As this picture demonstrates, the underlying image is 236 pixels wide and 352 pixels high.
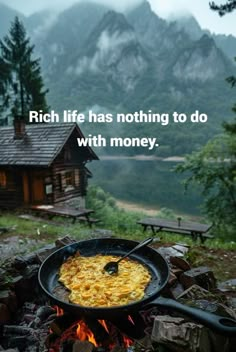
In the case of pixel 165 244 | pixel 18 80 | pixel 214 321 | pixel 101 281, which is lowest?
pixel 165 244

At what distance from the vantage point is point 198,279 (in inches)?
166

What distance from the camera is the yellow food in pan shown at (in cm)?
333

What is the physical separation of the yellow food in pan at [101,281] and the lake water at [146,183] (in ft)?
102

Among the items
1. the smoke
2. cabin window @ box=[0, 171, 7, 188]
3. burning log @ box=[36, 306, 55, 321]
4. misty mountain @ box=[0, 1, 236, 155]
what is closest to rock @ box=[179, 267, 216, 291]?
burning log @ box=[36, 306, 55, 321]

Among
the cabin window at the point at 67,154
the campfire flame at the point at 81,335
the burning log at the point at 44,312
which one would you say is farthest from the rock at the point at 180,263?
the cabin window at the point at 67,154

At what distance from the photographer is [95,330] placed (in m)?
3.33

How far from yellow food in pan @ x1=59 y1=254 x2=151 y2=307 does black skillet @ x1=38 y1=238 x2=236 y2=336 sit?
98 millimetres

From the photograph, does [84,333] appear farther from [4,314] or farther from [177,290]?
[177,290]

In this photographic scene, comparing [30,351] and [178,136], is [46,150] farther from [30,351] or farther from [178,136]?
[178,136]

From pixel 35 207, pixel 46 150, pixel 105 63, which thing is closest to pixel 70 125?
pixel 46 150

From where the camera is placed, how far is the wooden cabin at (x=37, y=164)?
16.6 m

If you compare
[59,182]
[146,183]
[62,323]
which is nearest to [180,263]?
[62,323]

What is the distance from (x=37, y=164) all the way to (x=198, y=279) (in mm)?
12922

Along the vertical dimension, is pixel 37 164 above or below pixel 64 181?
above
